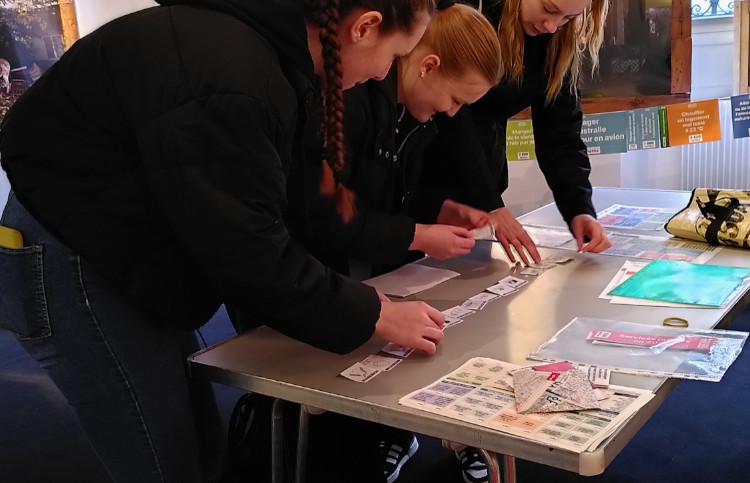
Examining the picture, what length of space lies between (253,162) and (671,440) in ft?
5.85

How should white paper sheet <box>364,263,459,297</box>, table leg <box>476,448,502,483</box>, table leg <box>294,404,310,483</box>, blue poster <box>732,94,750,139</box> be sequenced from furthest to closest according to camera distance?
blue poster <box>732,94,750,139</box>
white paper sheet <box>364,263,459,297</box>
table leg <box>294,404,310,483</box>
table leg <box>476,448,502,483</box>

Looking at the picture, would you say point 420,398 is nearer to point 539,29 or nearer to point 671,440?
point 539,29

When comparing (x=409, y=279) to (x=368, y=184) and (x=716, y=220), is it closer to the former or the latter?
(x=368, y=184)

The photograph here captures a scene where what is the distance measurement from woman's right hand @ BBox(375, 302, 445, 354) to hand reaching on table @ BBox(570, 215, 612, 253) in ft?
2.26

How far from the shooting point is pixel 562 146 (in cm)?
196

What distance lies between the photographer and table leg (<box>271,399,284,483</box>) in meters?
1.17

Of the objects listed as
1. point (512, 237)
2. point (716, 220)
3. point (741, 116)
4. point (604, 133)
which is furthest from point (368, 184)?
point (741, 116)

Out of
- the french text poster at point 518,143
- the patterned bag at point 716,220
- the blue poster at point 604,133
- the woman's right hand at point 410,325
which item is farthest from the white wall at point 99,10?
the woman's right hand at point 410,325

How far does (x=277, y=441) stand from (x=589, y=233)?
2.92 ft

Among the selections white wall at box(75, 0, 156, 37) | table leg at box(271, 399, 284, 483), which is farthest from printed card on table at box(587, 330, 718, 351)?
white wall at box(75, 0, 156, 37)

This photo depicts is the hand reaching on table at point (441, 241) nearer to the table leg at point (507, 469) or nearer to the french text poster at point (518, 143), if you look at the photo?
the table leg at point (507, 469)

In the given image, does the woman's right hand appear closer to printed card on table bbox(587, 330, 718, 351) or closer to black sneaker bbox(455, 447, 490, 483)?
printed card on table bbox(587, 330, 718, 351)

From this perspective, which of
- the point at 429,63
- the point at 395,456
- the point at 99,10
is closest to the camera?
the point at 429,63

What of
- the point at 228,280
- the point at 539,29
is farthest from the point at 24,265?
the point at 539,29
